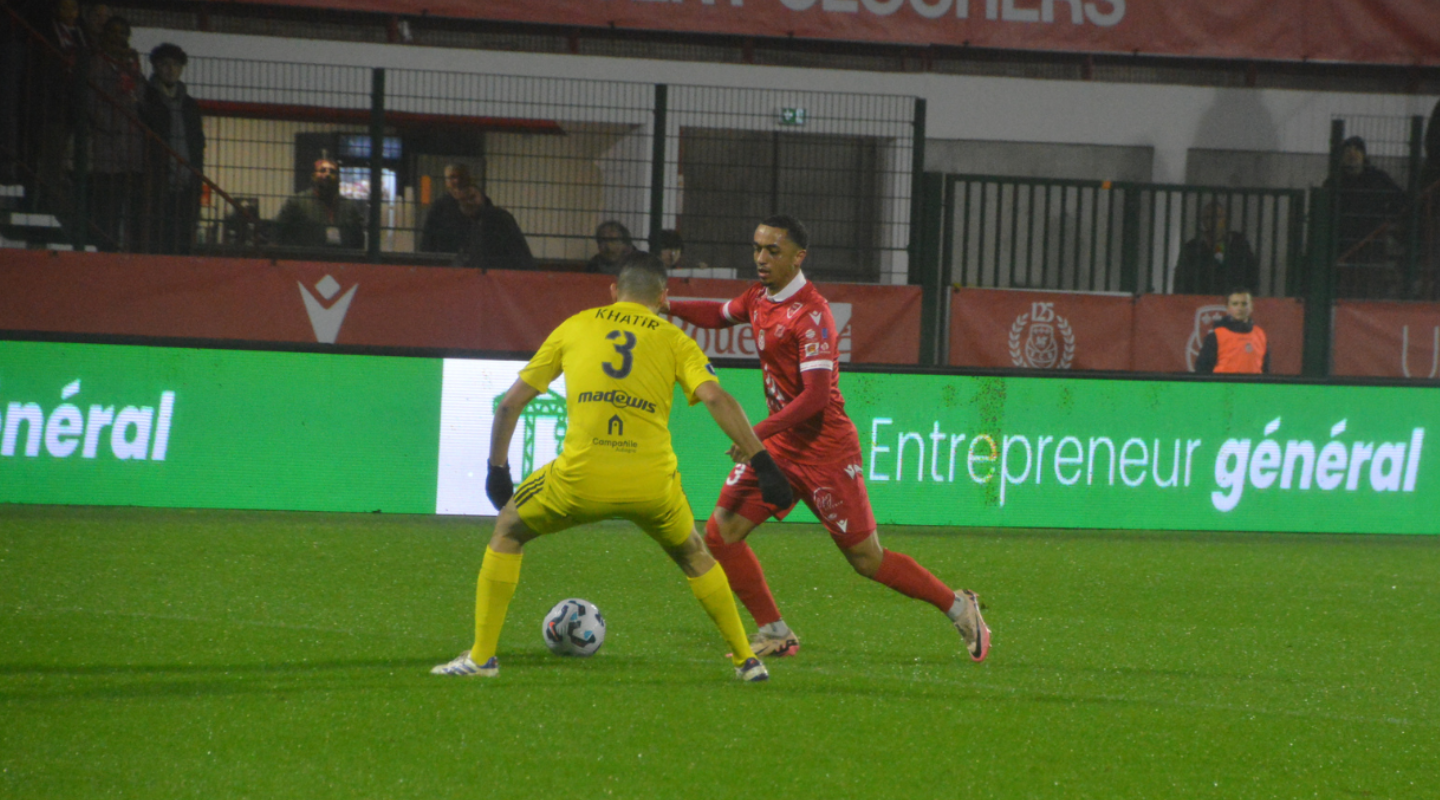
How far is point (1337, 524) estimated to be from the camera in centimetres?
1143

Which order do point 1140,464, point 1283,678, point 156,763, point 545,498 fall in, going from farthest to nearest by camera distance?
point 1140,464 < point 1283,678 < point 545,498 < point 156,763

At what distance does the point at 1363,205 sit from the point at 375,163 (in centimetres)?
953

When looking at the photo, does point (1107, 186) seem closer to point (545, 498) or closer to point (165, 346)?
point (165, 346)

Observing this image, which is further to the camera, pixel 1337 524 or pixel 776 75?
pixel 776 75

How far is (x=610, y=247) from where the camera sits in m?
13.5

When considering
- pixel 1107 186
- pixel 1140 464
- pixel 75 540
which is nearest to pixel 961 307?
pixel 1107 186

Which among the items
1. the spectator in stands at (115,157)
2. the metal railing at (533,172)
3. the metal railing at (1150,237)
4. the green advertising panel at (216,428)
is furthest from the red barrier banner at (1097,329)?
the spectator in stands at (115,157)

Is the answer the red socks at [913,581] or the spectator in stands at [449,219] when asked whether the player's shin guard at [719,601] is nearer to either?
the red socks at [913,581]

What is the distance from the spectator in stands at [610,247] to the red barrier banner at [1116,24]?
3.68m

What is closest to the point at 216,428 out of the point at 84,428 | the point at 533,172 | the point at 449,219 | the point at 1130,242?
the point at 84,428

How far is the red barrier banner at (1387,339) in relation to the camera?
46.3 ft

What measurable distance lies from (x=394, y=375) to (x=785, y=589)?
12.4ft

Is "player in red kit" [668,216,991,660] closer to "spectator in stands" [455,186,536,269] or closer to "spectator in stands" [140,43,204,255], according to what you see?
"spectator in stands" [455,186,536,269]

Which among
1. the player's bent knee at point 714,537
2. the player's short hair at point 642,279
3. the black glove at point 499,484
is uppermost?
the player's short hair at point 642,279
